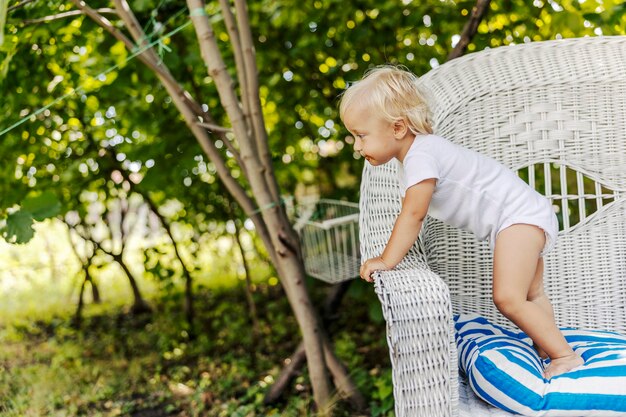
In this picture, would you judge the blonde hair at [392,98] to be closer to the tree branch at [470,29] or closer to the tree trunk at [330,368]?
the tree branch at [470,29]

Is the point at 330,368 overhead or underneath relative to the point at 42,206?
underneath

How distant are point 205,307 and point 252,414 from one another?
162cm

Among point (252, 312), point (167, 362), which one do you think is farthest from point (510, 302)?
point (167, 362)

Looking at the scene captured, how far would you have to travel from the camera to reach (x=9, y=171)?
3096mm

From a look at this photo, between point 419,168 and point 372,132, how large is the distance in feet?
0.47

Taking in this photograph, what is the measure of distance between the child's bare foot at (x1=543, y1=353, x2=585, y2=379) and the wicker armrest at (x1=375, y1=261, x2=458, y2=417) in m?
0.27

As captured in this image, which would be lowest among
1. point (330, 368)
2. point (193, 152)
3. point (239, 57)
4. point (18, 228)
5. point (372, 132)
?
point (330, 368)

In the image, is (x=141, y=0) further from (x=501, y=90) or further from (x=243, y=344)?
(x=243, y=344)

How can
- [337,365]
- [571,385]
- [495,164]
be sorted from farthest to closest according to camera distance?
1. [337,365]
2. [495,164]
3. [571,385]

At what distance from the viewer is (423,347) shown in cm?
132

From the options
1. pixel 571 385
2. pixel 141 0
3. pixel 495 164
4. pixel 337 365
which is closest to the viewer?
pixel 571 385

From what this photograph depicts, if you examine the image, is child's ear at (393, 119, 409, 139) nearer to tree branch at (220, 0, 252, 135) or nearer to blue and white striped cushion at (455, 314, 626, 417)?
blue and white striped cushion at (455, 314, 626, 417)

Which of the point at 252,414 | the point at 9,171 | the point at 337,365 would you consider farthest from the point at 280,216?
the point at 9,171

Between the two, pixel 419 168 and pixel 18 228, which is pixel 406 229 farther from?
pixel 18 228
